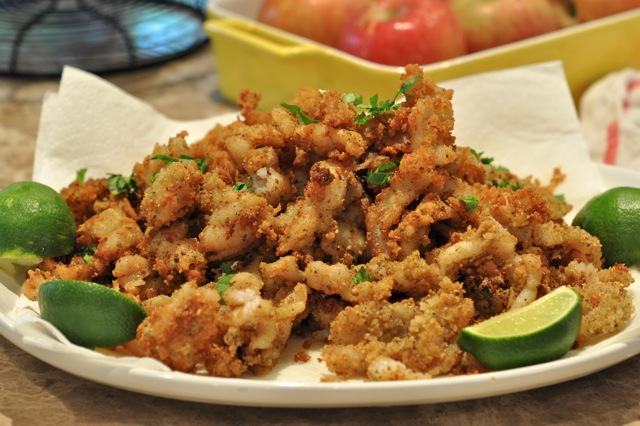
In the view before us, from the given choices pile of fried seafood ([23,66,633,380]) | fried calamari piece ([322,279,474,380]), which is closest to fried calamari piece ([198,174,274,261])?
pile of fried seafood ([23,66,633,380])

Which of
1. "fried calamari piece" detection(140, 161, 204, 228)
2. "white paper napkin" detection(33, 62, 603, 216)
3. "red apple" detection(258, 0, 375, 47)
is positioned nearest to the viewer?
"fried calamari piece" detection(140, 161, 204, 228)

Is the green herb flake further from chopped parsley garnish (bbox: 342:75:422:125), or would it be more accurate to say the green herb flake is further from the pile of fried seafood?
chopped parsley garnish (bbox: 342:75:422:125)

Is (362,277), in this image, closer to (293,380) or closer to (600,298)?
(293,380)

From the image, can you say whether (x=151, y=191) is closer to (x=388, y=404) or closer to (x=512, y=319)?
(x=388, y=404)

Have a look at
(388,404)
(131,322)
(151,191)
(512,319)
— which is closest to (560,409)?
(512,319)

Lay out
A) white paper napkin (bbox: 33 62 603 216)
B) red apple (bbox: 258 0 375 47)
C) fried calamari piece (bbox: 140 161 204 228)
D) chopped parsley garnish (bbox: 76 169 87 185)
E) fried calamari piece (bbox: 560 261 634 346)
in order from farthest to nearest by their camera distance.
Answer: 1. red apple (bbox: 258 0 375 47)
2. white paper napkin (bbox: 33 62 603 216)
3. chopped parsley garnish (bbox: 76 169 87 185)
4. fried calamari piece (bbox: 140 161 204 228)
5. fried calamari piece (bbox: 560 261 634 346)

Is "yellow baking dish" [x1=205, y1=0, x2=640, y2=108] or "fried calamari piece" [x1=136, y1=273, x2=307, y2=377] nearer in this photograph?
"fried calamari piece" [x1=136, y1=273, x2=307, y2=377]

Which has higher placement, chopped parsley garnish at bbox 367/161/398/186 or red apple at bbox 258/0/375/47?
chopped parsley garnish at bbox 367/161/398/186
